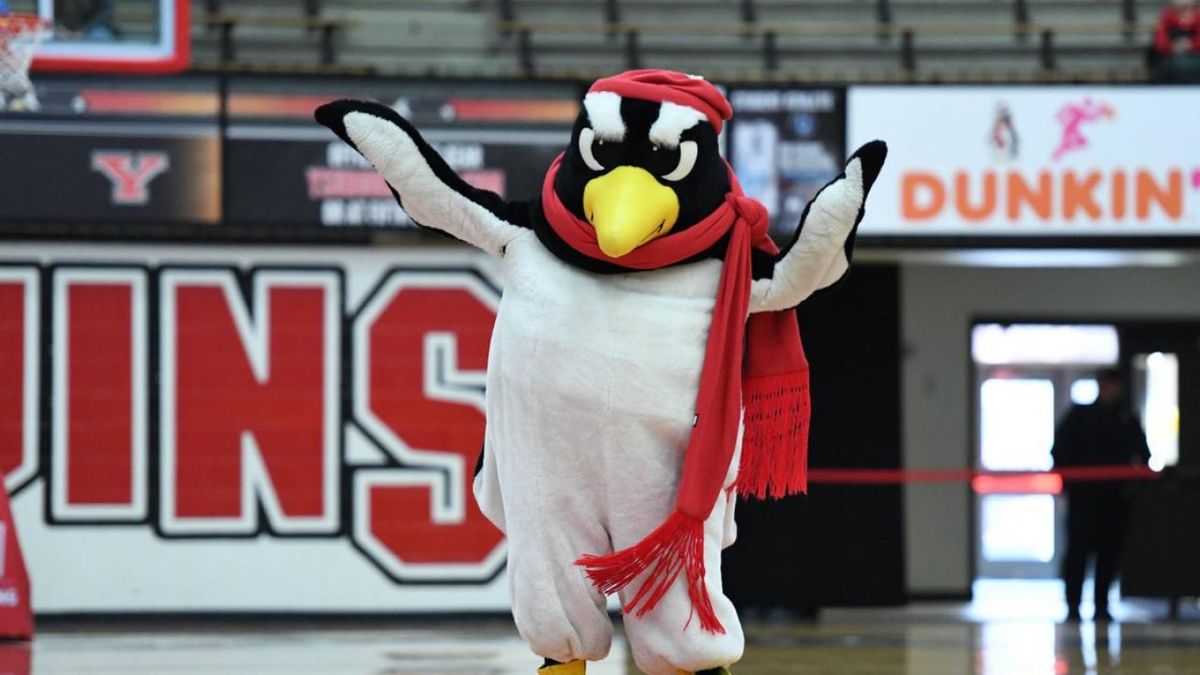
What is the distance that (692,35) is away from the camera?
12367 mm

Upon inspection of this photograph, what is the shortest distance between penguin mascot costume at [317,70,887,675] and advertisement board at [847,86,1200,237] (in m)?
5.93

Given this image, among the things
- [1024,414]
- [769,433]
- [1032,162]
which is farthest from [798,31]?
[769,433]

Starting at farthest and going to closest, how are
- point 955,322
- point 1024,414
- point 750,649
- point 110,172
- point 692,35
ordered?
point 1024,414, point 955,322, point 692,35, point 110,172, point 750,649

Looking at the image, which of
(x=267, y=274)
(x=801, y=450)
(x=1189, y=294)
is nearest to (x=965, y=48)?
(x=1189, y=294)

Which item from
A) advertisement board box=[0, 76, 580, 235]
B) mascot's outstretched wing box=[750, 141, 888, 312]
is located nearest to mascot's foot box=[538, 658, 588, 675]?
mascot's outstretched wing box=[750, 141, 888, 312]

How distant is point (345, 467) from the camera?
394 inches

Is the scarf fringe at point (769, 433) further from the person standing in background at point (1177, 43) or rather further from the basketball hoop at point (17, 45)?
the person standing in background at point (1177, 43)

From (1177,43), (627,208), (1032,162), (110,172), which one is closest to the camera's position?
(627,208)

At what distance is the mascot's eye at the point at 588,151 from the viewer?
13.3 feet

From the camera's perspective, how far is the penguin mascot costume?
398cm

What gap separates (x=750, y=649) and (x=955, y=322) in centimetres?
446

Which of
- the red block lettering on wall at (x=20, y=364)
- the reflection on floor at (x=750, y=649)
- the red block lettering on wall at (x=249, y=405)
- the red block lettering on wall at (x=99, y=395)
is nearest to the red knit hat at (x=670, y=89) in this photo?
the reflection on floor at (x=750, y=649)

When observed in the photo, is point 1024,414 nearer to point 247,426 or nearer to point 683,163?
point 247,426

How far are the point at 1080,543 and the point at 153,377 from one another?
5170 millimetres
